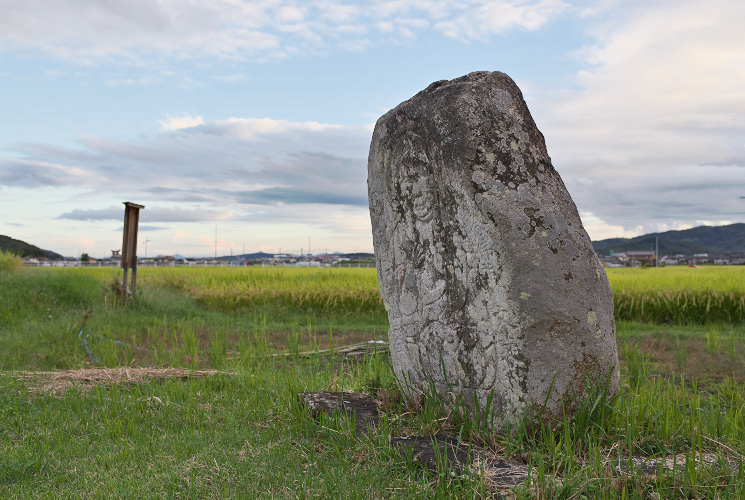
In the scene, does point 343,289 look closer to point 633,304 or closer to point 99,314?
point 99,314

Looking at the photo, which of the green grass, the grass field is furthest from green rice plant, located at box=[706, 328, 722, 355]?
the green grass

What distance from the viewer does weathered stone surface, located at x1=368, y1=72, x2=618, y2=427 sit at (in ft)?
10.7

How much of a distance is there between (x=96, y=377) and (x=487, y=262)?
422cm

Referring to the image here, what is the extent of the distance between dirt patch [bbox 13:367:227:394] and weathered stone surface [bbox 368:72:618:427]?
2640 millimetres

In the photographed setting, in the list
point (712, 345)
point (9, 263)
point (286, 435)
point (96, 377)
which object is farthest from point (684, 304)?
point (9, 263)

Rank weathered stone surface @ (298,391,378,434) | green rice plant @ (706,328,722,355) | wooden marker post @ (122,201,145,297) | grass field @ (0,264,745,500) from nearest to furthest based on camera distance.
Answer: grass field @ (0,264,745,500) → weathered stone surface @ (298,391,378,434) → green rice plant @ (706,328,722,355) → wooden marker post @ (122,201,145,297)

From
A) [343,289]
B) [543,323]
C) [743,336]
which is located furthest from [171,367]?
[743,336]

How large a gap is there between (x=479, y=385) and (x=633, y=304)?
9.24m

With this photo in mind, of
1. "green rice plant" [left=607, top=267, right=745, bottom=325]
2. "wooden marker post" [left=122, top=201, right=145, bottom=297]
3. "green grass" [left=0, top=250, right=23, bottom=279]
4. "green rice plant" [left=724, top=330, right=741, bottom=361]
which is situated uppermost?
"wooden marker post" [left=122, top=201, right=145, bottom=297]

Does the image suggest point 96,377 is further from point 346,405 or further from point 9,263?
point 9,263

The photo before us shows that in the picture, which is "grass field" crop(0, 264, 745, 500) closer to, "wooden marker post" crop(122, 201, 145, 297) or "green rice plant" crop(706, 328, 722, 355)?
"green rice plant" crop(706, 328, 722, 355)

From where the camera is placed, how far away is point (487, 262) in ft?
11.0

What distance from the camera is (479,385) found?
348cm

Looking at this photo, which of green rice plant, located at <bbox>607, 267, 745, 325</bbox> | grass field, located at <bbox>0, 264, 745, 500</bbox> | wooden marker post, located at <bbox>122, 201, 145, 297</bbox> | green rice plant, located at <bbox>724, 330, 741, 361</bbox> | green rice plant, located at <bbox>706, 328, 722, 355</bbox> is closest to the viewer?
grass field, located at <bbox>0, 264, 745, 500</bbox>
